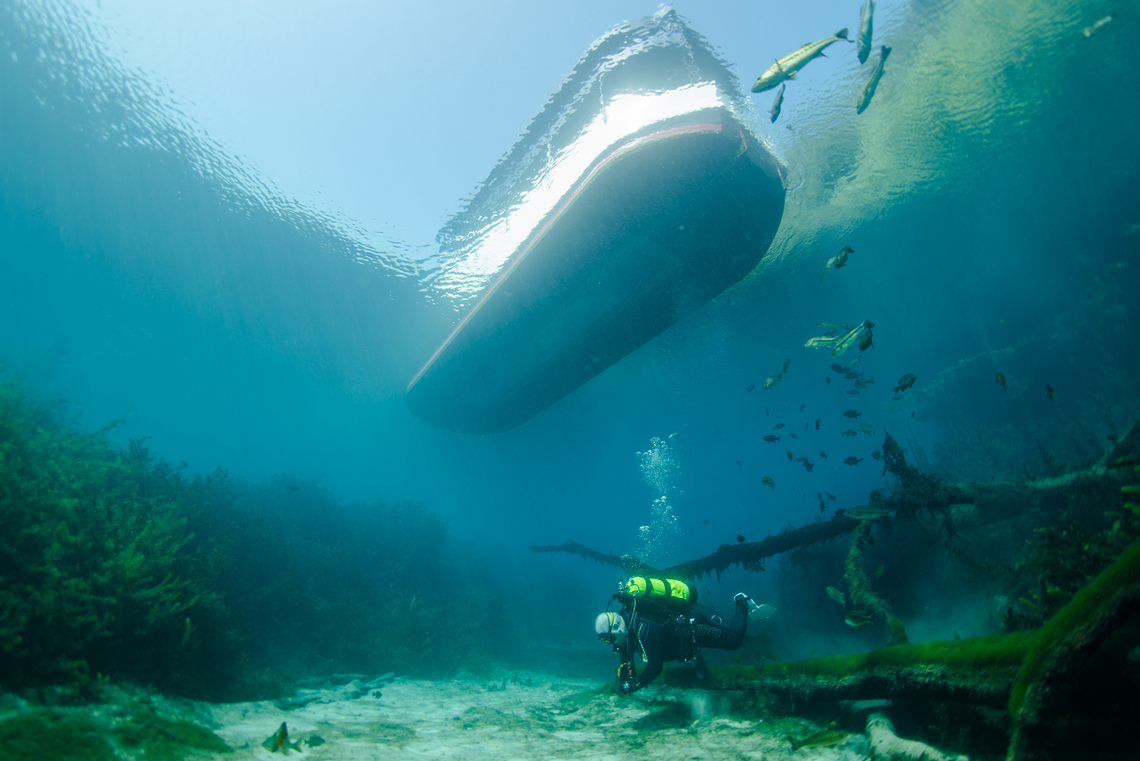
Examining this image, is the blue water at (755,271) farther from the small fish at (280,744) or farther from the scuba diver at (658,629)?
the small fish at (280,744)

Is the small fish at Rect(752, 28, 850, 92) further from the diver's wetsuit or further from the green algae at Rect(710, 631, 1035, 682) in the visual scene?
the diver's wetsuit

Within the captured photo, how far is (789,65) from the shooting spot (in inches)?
159

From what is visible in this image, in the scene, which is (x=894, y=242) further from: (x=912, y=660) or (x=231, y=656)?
(x=231, y=656)

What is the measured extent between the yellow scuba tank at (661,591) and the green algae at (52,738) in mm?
5052

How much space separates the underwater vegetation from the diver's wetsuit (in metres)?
4.50

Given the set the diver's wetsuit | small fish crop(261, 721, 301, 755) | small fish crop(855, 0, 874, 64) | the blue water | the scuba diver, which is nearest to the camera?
small fish crop(261, 721, 301, 755)

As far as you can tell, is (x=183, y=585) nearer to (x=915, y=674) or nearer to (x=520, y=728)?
(x=520, y=728)

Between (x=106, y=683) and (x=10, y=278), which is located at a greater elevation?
(x=10, y=278)

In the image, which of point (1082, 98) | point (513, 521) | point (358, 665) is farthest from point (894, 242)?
point (513, 521)

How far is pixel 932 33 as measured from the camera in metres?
8.91

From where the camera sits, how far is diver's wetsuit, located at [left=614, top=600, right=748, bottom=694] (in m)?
5.20

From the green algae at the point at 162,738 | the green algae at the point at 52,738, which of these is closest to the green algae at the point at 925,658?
the green algae at the point at 162,738

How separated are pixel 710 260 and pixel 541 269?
450 centimetres

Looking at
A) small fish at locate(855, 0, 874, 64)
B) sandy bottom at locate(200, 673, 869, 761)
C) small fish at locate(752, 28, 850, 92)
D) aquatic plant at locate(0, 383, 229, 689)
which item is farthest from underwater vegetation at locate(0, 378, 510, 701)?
small fish at locate(855, 0, 874, 64)
